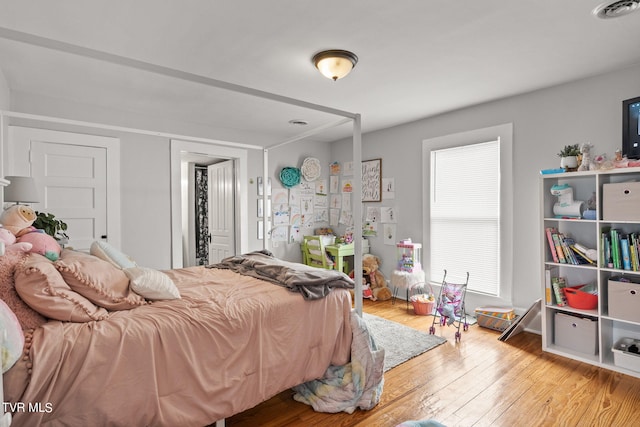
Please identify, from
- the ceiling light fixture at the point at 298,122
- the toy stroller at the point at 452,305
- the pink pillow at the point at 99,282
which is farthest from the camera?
the ceiling light fixture at the point at 298,122

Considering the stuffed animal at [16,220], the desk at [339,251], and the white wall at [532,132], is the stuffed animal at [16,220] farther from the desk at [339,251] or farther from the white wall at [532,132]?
the white wall at [532,132]

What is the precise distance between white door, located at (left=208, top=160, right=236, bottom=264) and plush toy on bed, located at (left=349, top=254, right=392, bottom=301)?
185cm

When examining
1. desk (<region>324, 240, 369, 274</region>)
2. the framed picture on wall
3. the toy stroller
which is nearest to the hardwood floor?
the toy stroller

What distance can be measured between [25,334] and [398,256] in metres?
3.77

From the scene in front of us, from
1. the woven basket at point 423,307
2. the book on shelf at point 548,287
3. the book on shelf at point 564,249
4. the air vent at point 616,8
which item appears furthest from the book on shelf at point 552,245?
the air vent at point 616,8

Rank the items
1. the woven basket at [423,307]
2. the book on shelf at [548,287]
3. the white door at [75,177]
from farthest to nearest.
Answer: the woven basket at [423,307] < the white door at [75,177] < the book on shelf at [548,287]

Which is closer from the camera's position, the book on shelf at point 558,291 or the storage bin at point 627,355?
the storage bin at point 627,355

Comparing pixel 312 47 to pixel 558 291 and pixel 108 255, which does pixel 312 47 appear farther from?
pixel 558 291

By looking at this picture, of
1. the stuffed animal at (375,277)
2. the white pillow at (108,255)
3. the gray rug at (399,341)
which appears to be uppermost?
the white pillow at (108,255)

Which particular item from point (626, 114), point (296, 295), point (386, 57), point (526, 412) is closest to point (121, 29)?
point (386, 57)

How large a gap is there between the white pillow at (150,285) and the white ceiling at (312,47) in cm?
107

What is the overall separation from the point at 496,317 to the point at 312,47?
3.03 meters

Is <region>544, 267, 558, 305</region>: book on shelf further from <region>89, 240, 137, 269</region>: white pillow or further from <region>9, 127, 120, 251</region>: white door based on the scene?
<region>9, 127, 120, 251</region>: white door

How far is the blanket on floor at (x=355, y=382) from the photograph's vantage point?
6.91 ft
